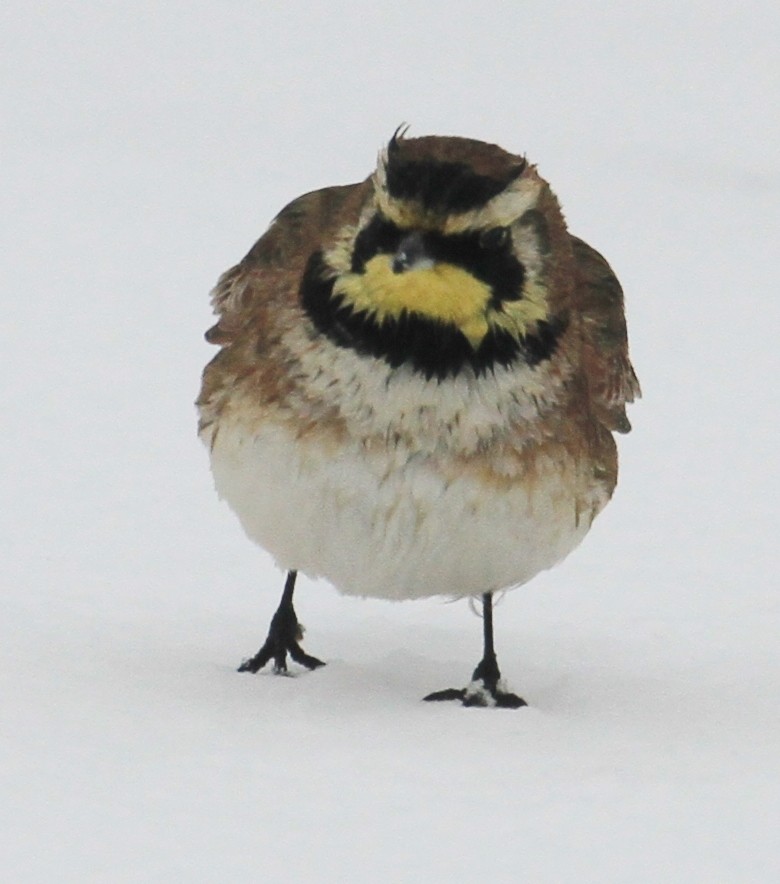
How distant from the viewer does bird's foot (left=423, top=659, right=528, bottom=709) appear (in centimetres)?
707

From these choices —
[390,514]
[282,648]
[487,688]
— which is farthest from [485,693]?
[390,514]

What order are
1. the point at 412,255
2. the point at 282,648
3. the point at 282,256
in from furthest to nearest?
1. the point at 282,648
2. the point at 282,256
3. the point at 412,255

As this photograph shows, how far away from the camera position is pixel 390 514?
21.3 feet

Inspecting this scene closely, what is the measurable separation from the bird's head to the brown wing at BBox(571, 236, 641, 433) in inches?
18.4

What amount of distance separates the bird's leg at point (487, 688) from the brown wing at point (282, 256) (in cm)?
115

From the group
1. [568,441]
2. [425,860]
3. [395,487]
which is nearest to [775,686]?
[568,441]

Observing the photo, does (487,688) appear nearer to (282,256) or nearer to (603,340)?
(603,340)

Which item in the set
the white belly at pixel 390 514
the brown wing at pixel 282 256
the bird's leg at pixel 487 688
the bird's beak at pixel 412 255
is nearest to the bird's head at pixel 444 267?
the bird's beak at pixel 412 255

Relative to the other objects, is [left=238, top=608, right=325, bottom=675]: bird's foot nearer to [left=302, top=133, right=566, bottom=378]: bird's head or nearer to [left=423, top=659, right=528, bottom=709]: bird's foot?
[left=423, top=659, right=528, bottom=709]: bird's foot

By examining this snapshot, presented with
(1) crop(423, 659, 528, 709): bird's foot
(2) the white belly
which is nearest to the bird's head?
(2) the white belly

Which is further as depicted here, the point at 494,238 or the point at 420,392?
the point at 420,392

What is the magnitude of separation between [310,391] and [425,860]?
1.64m

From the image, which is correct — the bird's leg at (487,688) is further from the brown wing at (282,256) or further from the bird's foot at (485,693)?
the brown wing at (282,256)

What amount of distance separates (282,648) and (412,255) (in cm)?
195
